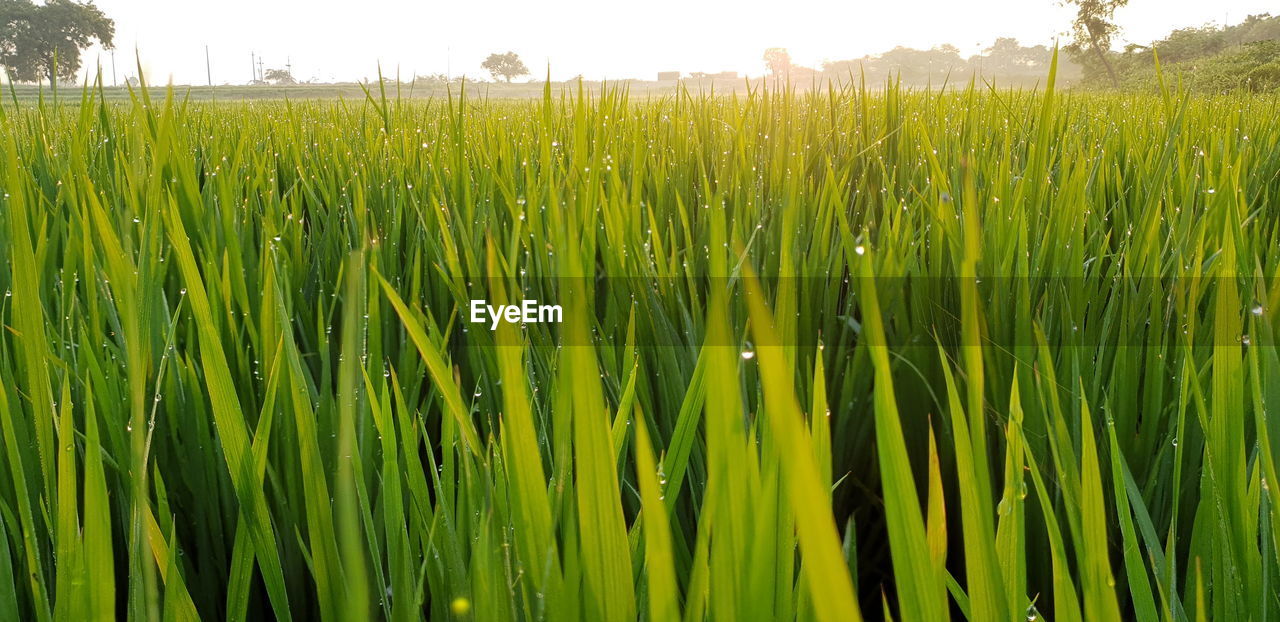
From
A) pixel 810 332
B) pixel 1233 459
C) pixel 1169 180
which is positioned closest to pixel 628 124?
pixel 1169 180

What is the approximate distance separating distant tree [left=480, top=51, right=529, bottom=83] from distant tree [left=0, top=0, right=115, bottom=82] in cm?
1751

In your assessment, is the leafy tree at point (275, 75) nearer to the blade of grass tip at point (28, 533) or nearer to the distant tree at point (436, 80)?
the distant tree at point (436, 80)

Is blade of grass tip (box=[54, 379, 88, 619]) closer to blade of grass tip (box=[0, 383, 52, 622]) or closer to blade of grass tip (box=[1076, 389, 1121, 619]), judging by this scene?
blade of grass tip (box=[0, 383, 52, 622])

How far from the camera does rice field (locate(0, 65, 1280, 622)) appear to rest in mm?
199

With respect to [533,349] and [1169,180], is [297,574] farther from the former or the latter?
[1169,180]

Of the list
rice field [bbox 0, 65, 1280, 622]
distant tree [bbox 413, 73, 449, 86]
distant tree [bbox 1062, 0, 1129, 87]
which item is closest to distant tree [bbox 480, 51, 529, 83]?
distant tree [bbox 413, 73, 449, 86]

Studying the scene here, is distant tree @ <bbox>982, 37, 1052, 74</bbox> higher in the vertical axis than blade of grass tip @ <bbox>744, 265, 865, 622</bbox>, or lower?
higher

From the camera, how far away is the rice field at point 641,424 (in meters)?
0.20

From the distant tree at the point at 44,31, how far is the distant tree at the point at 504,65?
17512mm

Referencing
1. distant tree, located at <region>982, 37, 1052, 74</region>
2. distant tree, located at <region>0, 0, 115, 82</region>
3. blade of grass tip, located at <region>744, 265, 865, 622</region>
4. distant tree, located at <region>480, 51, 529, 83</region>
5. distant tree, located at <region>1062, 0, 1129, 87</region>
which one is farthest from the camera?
distant tree, located at <region>982, 37, 1052, 74</region>

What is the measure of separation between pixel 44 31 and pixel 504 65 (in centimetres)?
2083

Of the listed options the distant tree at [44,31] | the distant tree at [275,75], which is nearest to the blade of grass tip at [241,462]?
the distant tree at [44,31]

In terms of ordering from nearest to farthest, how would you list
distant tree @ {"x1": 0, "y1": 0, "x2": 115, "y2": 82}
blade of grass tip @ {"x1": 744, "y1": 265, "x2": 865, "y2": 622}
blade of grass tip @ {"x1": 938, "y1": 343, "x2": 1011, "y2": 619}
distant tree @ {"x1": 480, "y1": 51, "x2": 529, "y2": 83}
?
blade of grass tip @ {"x1": 744, "y1": 265, "x2": 865, "y2": 622}
blade of grass tip @ {"x1": 938, "y1": 343, "x2": 1011, "y2": 619}
distant tree @ {"x1": 0, "y1": 0, "x2": 115, "y2": 82}
distant tree @ {"x1": 480, "y1": 51, "x2": 529, "y2": 83}

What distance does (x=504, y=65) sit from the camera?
43.9m
